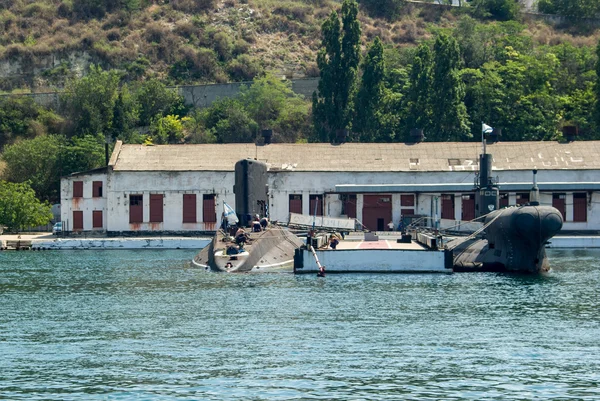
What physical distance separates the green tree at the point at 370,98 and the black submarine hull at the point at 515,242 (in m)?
40.2

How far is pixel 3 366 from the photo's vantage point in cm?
3180

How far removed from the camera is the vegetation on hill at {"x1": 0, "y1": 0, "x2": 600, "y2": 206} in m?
99.8

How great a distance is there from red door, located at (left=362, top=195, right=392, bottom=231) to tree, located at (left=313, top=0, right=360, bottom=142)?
11.4 meters

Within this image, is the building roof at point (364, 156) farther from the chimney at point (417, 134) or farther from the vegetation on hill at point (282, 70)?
the vegetation on hill at point (282, 70)

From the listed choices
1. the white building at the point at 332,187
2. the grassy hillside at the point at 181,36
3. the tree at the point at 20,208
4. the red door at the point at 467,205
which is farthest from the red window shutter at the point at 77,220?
the grassy hillside at the point at 181,36

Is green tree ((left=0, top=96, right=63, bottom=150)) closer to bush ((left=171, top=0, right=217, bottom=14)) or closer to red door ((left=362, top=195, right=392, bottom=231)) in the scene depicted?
bush ((left=171, top=0, right=217, bottom=14))

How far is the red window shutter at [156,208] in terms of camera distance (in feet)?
296

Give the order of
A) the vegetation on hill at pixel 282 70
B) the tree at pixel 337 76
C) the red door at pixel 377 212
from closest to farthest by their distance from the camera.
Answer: the red door at pixel 377 212
the tree at pixel 337 76
the vegetation on hill at pixel 282 70

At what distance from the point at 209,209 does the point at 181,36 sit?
5118cm

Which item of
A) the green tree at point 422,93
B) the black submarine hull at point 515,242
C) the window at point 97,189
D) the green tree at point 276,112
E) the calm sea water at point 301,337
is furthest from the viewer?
the green tree at point 276,112

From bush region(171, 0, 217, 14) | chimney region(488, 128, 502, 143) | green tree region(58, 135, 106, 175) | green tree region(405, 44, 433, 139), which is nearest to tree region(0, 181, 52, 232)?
green tree region(58, 135, 106, 175)

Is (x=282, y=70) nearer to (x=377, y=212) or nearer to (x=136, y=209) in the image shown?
(x=136, y=209)

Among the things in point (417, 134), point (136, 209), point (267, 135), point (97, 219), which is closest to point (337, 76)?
point (267, 135)

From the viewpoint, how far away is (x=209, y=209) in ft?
296
